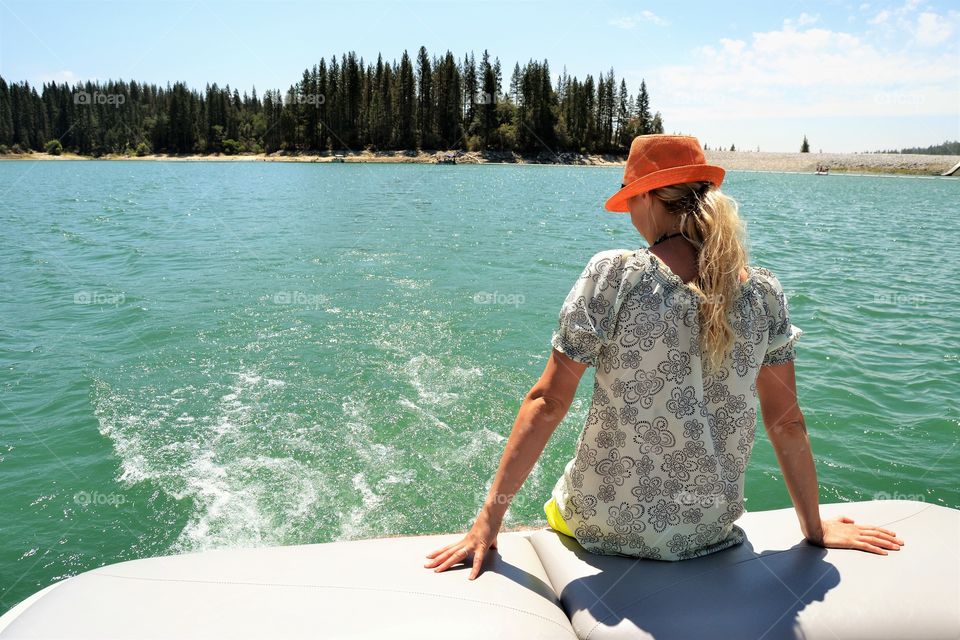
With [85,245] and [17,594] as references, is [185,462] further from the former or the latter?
[85,245]

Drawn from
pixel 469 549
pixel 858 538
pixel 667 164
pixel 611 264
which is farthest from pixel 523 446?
pixel 858 538

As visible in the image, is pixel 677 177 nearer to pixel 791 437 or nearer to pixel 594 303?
pixel 594 303

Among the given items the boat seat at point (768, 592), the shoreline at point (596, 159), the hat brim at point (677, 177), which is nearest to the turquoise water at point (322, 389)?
the boat seat at point (768, 592)

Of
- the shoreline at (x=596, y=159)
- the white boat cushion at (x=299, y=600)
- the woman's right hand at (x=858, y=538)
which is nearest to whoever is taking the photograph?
the white boat cushion at (x=299, y=600)

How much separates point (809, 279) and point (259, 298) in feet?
39.4

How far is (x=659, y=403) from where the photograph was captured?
6.86 feet

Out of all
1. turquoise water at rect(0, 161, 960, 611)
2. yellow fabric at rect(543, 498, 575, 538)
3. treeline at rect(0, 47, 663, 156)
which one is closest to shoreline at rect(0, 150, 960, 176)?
treeline at rect(0, 47, 663, 156)

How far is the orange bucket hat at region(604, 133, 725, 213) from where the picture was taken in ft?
6.83

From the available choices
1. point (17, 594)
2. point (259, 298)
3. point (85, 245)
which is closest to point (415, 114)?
point (85, 245)

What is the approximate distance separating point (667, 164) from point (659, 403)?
81cm

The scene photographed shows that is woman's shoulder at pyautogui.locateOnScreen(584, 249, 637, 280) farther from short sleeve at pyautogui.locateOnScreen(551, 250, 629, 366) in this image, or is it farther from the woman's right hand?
the woman's right hand

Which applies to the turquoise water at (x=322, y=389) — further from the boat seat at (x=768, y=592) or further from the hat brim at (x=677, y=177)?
the hat brim at (x=677, y=177)

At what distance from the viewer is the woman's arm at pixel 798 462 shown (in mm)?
2363

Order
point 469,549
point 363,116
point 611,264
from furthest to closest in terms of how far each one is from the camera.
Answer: point 363,116
point 469,549
point 611,264
